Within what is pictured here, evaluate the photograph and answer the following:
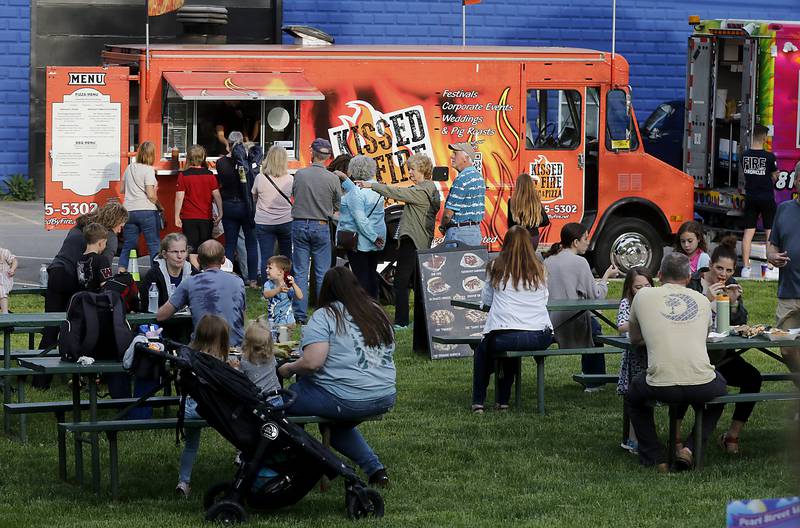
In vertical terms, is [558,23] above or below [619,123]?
above

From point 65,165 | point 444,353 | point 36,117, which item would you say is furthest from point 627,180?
point 36,117

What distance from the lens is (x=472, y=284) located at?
481 inches

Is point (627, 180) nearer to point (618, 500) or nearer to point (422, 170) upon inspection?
point (422, 170)

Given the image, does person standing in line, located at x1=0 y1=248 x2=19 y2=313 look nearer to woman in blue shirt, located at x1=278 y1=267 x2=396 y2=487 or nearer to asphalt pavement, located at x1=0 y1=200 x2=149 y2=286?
Answer: asphalt pavement, located at x1=0 y1=200 x2=149 y2=286

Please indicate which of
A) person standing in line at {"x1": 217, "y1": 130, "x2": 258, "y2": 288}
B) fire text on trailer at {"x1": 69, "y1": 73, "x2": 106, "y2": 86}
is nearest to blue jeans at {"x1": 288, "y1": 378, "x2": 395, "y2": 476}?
person standing in line at {"x1": 217, "y1": 130, "x2": 258, "y2": 288}

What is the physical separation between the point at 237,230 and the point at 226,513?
8.67 metres

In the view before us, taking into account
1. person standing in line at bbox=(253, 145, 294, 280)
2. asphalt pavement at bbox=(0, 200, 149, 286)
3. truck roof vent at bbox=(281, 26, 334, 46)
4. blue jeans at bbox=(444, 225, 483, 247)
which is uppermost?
truck roof vent at bbox=(281, 26, 334, 46)

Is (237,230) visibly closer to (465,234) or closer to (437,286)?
(465,234)

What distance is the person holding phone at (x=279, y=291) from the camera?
10.7m

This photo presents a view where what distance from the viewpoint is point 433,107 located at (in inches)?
619

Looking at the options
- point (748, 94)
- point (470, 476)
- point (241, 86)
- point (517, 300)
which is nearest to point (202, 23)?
point (241, 86)

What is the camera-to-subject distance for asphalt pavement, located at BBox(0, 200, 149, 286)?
17172 mm

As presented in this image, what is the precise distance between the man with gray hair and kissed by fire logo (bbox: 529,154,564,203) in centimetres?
795

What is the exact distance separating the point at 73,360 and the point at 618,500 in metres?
3.17
